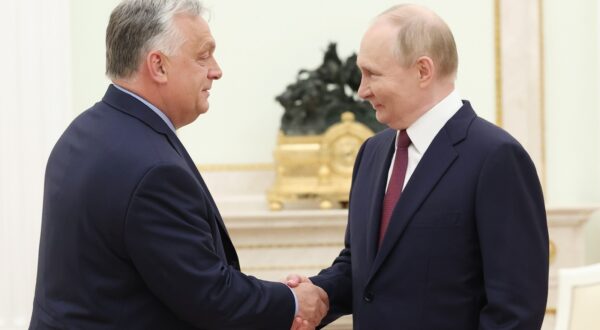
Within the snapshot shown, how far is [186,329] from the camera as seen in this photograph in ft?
8.48

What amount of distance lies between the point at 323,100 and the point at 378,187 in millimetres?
3303

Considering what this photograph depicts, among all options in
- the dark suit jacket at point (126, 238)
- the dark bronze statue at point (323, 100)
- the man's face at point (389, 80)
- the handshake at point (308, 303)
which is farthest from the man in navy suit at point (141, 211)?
the dark bronze statue at point (323, 100)

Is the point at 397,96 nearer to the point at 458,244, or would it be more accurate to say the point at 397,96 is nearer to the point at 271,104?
the point at 458,244

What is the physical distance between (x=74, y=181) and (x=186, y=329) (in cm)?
50

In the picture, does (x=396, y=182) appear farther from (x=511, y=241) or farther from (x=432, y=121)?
(x=511, y=241)

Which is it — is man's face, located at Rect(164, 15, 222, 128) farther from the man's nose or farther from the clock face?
the clock face

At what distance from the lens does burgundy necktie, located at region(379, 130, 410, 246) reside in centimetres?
262

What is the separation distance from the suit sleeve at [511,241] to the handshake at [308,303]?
655mm

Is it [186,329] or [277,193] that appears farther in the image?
[277,193]

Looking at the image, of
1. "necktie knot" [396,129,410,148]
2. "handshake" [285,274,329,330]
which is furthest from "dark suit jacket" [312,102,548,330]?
"handshake" [285,274,329,330]

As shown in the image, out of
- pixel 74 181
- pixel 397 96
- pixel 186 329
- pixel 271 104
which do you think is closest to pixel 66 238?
pixel 74 181

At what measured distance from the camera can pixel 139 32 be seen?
8.50 feet

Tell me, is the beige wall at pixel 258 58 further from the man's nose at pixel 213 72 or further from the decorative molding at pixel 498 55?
the man's nose at pixel 213 72

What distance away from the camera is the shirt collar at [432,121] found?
260cm
